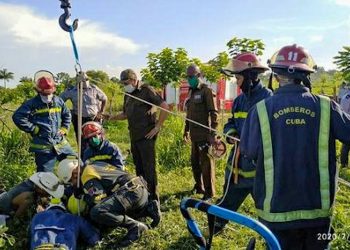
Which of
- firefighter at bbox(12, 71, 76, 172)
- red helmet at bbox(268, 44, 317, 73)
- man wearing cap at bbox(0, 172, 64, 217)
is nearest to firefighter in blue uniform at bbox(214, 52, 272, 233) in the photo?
red helmet at bbox(268, 44, 317, 73)

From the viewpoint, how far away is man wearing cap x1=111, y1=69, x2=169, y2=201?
527cm

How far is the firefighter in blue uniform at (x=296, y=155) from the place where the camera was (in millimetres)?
2494

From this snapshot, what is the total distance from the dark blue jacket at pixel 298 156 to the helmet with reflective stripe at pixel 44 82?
3.69 metres

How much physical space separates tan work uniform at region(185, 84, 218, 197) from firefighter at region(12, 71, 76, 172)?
5.89 feet

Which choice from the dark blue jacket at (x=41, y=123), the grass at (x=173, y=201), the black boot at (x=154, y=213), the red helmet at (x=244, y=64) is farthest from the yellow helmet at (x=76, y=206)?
the red helmet at (x=244, y=64)

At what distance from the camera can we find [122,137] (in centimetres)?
1212

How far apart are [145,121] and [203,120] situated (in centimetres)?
91

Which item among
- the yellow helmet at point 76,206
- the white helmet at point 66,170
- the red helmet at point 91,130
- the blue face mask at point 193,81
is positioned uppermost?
the blue face mask at point 193,81

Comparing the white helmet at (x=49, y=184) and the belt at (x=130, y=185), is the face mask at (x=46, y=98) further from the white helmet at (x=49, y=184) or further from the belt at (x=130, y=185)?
the belt at (x=130, y=185)

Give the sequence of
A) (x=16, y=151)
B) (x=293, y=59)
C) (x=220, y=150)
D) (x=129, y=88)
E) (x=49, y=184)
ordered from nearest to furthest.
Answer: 1. (x=293, y=59)
2. (x=49, y=184)
3. (x=220, y=150)
4. (x=129, y=88)
5. (x=16, y=151)

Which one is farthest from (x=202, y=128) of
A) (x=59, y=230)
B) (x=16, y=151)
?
(x=16, y=151)

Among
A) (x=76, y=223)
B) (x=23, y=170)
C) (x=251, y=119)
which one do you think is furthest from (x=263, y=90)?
(x=23, y=170)

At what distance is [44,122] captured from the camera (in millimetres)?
5555

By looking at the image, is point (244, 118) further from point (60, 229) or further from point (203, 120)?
point (60, 229)
